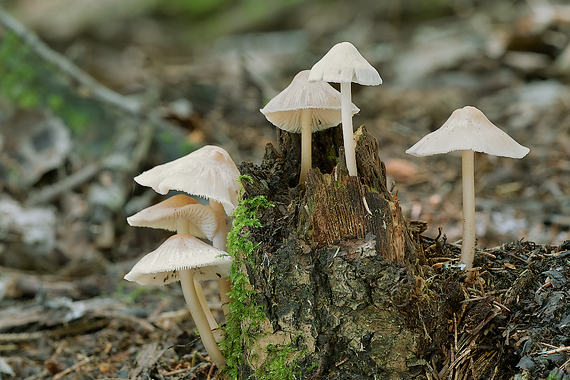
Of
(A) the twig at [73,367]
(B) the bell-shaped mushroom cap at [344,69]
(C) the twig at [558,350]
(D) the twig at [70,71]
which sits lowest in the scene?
(A) the twig at [73,367]

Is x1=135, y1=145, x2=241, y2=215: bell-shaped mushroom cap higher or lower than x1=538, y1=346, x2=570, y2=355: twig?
higher

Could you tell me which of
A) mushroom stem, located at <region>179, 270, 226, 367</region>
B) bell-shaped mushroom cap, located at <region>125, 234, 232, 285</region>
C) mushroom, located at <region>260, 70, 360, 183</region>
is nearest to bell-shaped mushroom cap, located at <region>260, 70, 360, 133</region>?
mushroom, located at <region>260, 70, 360, 183</region>

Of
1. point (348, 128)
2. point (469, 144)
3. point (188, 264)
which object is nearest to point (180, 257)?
point (188, 264)

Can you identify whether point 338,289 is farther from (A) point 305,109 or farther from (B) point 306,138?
(A) point 305,109

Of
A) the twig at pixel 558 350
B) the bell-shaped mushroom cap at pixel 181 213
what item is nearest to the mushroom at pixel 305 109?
the bell-shaped mushroom cap at pixel 181 213

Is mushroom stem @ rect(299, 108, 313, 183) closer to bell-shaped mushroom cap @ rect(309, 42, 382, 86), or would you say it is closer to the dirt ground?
bell-shaped mushroom cap @ rect(309, 42, 382, 86)

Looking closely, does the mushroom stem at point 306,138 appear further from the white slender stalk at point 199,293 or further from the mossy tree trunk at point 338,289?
the white slender stalk at point 199,293
